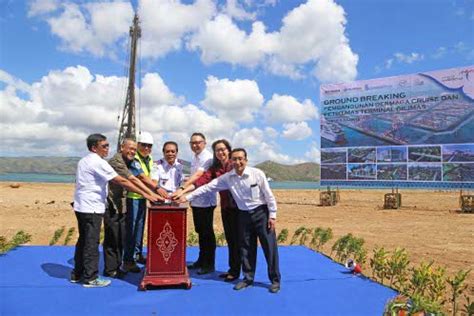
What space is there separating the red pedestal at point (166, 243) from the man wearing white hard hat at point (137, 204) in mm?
369

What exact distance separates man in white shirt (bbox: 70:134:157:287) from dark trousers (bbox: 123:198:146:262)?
371 mm

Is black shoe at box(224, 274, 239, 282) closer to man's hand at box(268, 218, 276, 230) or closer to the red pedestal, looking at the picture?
the red pedestal

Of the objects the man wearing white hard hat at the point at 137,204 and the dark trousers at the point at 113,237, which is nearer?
the dark trousers at the point at 113,237

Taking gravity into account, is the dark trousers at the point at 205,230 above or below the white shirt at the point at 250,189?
below

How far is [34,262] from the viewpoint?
14.9 feet

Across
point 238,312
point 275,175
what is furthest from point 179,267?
point 275,175

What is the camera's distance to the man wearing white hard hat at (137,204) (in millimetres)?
4039

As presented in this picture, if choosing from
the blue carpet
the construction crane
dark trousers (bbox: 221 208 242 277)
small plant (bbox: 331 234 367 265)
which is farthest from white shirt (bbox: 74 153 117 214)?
the construction crane

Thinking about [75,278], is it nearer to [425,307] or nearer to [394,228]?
[425,307]

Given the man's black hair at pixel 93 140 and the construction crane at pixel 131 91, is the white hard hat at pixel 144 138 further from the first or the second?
the construction crane at pixel 131 91

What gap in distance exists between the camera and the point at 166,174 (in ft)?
14.3

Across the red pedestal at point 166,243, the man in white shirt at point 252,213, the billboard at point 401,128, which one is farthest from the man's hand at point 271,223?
the billboard at point 401,128

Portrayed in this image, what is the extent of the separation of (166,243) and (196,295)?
56 cm

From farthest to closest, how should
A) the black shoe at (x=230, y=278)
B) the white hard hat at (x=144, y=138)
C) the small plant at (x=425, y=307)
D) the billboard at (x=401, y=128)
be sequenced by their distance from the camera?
the billboard at (x=401, y=128), the white hard hat at (x=144, y=138), the black shoe at (x=230, y=278), the small plant at (x=425, y=307)
